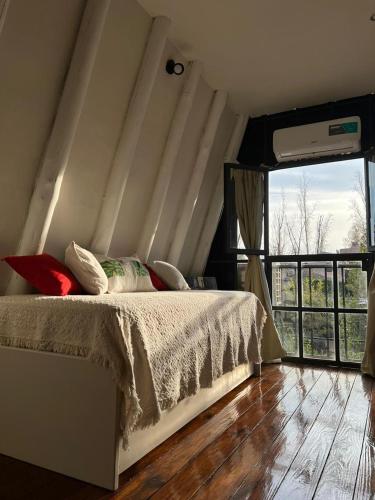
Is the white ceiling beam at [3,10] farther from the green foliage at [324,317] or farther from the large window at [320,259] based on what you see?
the green foliage at [324,317]

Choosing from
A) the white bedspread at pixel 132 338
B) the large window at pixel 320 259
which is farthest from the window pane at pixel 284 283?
the white bedspread at pixel 132 338

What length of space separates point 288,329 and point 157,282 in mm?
1682

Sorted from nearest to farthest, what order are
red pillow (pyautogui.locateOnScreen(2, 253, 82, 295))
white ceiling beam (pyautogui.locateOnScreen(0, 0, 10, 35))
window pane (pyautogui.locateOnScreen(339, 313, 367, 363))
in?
white ceiling beam (pyautogui.locateOnScreen(0, 0, 10, 35)) → red pillow (pyautogui.locateOnScreen(2, 253, 82, 295)) → window pane (pyautogui.locateOnScreen(339, 313, 367, 363))

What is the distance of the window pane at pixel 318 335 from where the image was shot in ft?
12.0

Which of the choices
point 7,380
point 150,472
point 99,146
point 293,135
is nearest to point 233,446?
point 150,472

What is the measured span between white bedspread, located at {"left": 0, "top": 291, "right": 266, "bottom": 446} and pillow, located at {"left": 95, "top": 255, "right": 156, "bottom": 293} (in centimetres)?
55

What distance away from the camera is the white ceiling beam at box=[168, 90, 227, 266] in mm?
3402

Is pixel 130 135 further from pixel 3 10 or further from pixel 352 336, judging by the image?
pixel 352 336

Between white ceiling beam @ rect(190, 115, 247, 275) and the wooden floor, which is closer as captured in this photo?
the wooden floor

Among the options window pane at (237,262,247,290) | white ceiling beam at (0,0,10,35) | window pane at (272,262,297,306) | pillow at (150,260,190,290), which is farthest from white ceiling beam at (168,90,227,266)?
white ceiling beam at (0,0,10,35)

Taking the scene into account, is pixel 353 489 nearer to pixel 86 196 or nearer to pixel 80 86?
pixel 86 196

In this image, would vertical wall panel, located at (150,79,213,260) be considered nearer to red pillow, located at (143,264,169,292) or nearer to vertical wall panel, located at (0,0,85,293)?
red pillow, located at (143,264,169,292)

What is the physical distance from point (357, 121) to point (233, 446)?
307 centimetres

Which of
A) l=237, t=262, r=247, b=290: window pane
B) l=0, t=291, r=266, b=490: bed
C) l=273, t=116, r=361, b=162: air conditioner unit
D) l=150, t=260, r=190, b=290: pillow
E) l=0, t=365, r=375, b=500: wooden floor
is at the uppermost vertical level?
l=273, t=116, r=361, b=162: air conditioner unit
